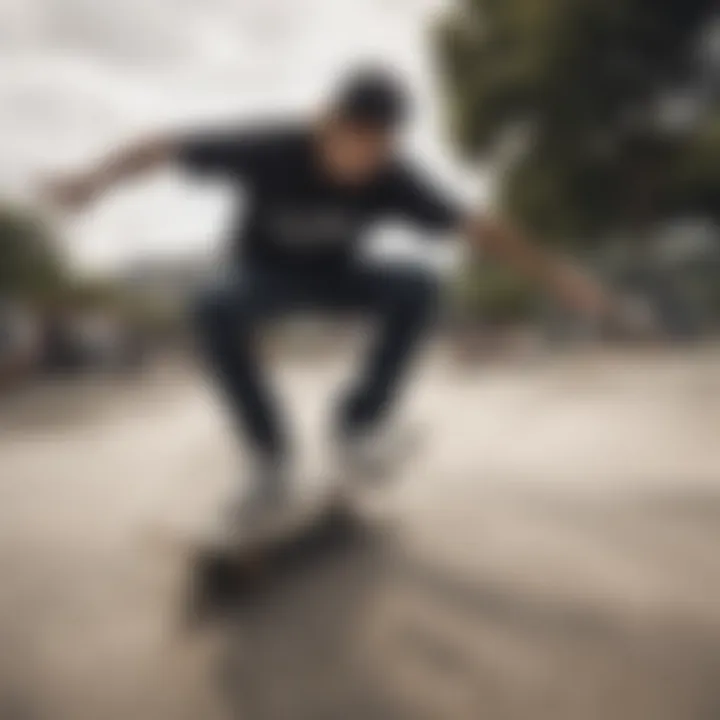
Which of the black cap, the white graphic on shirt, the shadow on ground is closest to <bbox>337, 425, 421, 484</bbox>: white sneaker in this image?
the shadow on ground

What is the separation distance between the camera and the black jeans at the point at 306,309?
2.66ft

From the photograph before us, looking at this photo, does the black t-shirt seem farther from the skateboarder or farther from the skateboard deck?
the skateboard deck

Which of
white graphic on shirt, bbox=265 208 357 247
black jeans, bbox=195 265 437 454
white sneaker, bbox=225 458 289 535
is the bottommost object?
white sneaker, bbox=225 458 289 535

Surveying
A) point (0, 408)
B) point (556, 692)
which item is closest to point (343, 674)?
point (556, 692)

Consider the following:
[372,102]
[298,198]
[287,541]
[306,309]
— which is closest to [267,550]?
[287,541]

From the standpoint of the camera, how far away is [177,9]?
95cm

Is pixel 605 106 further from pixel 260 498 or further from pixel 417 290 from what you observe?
pixel 260 498

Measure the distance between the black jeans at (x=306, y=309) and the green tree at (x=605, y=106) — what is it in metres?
0.20

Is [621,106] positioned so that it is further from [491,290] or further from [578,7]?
[491,290]

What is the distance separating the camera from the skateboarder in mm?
797

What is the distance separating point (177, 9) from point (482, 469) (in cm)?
77

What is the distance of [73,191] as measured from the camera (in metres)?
0.79

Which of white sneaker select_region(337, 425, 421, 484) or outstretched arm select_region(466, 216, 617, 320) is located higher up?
outstretched arm select_region(466, 216, 617, 320)

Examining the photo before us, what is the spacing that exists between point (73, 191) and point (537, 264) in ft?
1.86
